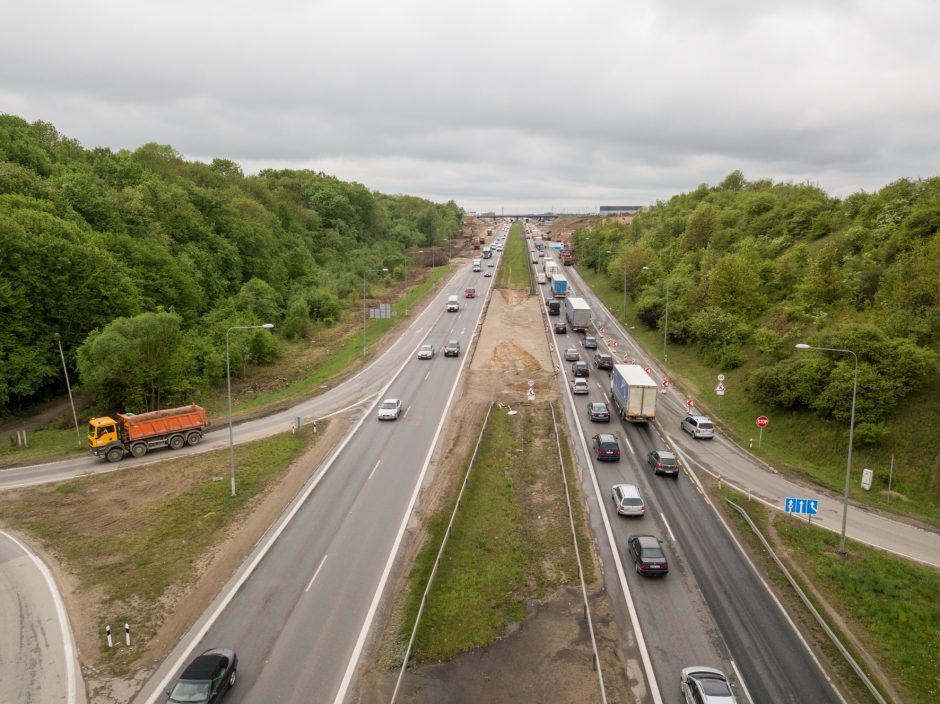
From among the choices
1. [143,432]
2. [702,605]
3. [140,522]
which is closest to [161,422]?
[143,432]

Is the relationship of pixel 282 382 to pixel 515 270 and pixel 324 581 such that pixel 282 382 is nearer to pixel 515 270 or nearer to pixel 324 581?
pixel 324 581

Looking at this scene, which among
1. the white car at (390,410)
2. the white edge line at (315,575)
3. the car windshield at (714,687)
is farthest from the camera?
the white car at (390,410)

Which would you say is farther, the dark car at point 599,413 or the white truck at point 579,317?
the white truck at point 579,317

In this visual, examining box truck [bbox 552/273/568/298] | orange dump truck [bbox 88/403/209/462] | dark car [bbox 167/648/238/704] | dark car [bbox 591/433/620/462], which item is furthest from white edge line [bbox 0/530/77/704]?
box truck [bbox 552/273/568/298]

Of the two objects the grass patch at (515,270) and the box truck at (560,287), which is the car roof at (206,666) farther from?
the grass patch at (515,270)

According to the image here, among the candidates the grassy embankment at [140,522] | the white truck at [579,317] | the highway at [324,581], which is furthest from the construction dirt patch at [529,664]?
the white truck at [579,317]

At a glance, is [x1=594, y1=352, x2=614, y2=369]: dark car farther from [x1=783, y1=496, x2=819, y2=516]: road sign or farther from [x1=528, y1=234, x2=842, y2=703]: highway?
[x1=783, y1=496, x2=819, y2=516]: road sign

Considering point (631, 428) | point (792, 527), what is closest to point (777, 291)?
point (631, 428)
